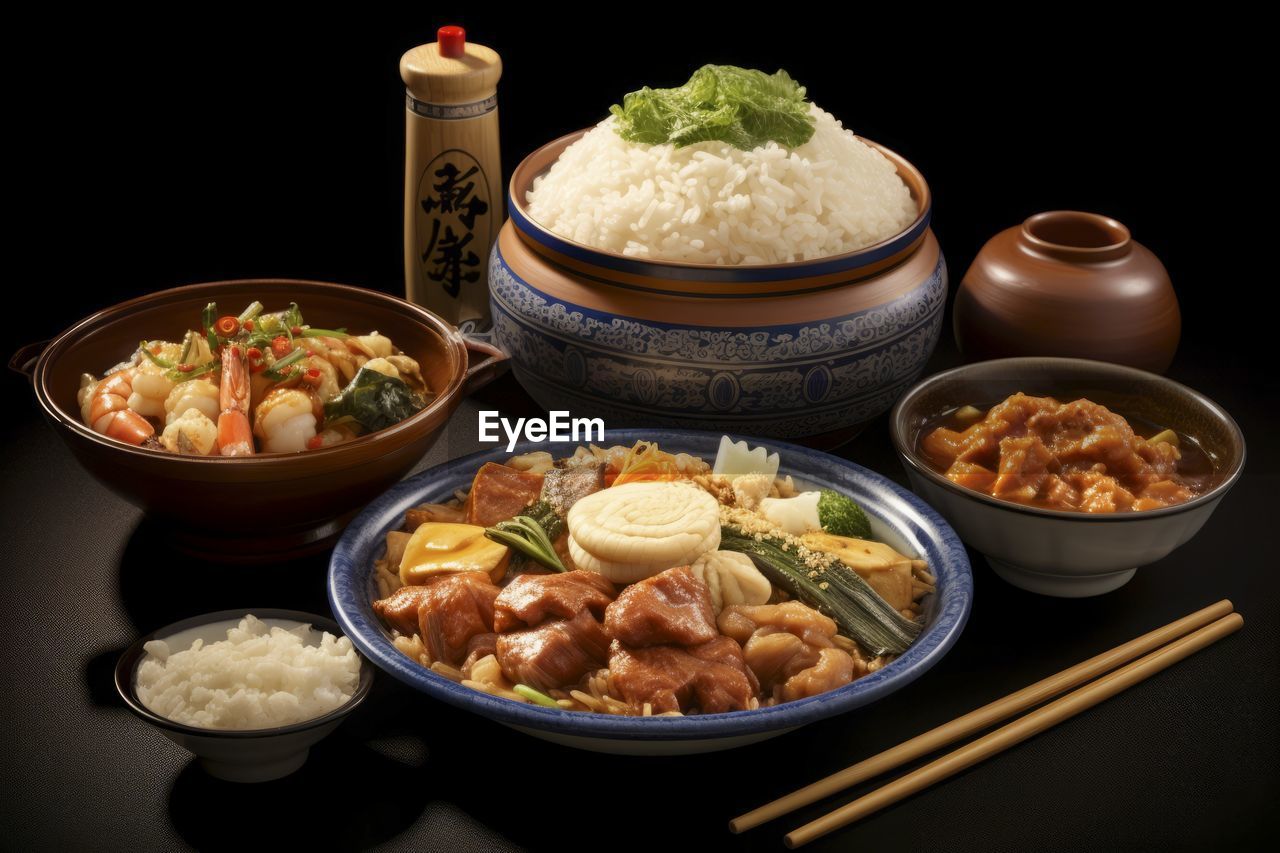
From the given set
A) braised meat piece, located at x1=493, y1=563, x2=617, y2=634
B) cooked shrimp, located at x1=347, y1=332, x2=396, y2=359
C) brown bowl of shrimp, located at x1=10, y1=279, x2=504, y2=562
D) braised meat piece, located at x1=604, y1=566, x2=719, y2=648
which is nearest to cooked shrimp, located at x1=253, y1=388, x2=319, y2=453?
brown bowl of shrimp, located at x1=10, y1=279, x2=504, y2=562

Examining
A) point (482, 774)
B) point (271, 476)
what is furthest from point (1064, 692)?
point (271, 476)

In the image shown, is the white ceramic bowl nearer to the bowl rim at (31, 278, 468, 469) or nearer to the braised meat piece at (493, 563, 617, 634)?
the braised meat piece at (493, 563, 617, 634)

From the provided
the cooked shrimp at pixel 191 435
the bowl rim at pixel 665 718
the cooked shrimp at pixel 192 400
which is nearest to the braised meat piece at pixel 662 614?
the bowl rim at pixel 665 718

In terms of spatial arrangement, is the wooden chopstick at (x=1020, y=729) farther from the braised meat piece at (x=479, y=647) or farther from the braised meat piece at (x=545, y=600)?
the braised meat piece at (x=479, y=647)

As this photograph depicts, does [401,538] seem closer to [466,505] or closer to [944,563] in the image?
[466,505]

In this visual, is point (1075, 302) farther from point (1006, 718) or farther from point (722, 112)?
point (1006, 718)

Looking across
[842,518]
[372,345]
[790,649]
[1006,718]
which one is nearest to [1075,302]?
[842,518]
